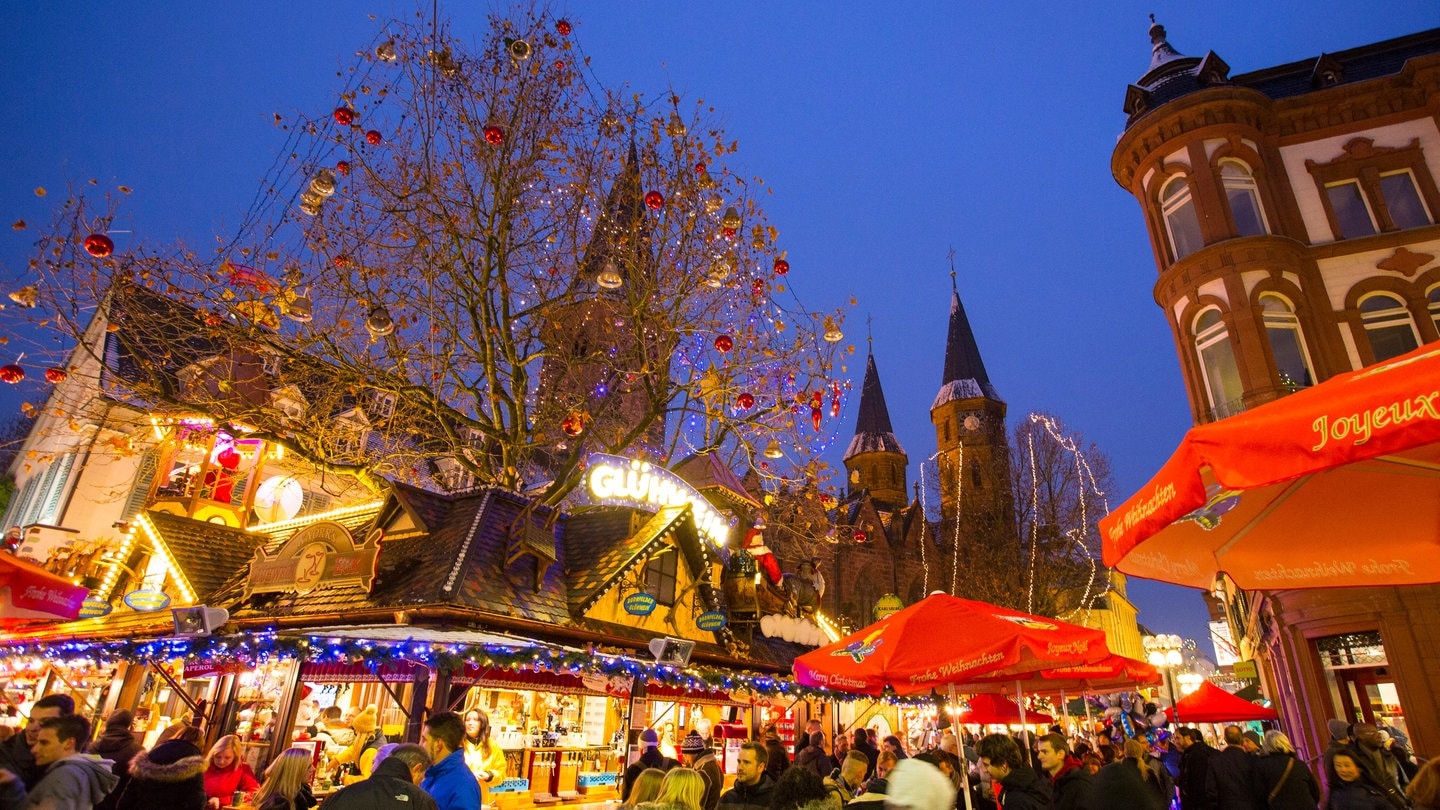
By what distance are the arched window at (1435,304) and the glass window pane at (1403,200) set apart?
162 centimetres

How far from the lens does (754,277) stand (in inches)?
615

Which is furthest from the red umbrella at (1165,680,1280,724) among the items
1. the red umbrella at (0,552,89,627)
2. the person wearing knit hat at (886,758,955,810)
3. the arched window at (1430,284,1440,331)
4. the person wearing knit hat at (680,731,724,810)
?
the red umbrella at (0,552,89,627)

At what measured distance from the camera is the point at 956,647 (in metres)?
6.96

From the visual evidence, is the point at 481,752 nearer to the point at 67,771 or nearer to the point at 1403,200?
the point at 67,771

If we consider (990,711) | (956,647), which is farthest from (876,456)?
(956,647)

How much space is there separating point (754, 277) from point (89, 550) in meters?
18.0

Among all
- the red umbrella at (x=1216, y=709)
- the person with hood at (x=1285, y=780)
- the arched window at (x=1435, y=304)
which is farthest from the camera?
the arched window at (x=1435, y=304)

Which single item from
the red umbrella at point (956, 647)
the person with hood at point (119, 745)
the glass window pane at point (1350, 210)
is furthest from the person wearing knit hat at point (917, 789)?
the glass window pane at point (1350, 210)

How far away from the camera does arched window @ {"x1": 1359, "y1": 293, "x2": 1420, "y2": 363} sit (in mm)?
16266

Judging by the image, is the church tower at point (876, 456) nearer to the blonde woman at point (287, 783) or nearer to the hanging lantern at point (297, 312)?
the hanging lantern at point (297, 312)

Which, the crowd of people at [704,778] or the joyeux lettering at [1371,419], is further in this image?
the crowd of people at [704,778]

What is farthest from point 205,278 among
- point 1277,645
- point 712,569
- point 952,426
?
point 952,426

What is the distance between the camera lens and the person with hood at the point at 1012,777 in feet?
17.4

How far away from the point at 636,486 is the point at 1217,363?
45.6 feet
